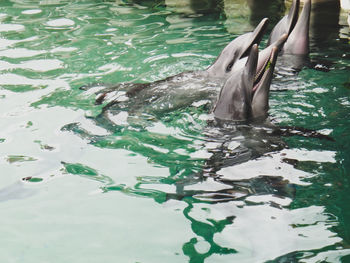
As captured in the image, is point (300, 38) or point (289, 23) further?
point (300, 38)

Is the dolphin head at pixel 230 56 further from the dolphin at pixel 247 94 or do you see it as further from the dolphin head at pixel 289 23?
the dolphin at pixel 247 94

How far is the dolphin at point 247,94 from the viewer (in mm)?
4403

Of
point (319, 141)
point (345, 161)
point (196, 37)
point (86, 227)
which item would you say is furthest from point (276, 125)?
point (196, 37)

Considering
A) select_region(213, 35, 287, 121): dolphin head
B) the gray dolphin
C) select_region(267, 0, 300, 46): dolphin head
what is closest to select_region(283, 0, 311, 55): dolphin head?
the gray dolphin

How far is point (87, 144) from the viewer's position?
4.51 m

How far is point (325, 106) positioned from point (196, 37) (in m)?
3.10

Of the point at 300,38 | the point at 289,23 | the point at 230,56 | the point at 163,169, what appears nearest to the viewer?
the point at 163,169

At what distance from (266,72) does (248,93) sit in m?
0.24

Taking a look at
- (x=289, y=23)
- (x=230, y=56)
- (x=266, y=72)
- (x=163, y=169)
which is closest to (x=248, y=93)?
(x=266, y=72)

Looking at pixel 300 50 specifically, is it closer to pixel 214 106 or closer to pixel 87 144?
pixel 214 106

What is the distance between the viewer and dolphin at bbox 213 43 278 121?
4.40 m

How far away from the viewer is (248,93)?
4.47 m

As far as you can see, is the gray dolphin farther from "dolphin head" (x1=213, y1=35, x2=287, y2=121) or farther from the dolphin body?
"dolphin head" (x1=213, y1=35, x2=287, y2=121)

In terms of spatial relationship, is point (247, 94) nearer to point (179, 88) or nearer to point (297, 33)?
point (179, 88)
